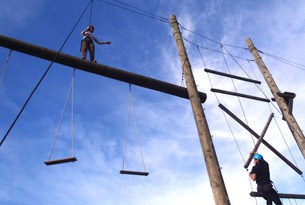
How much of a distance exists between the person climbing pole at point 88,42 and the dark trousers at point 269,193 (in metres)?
5.10

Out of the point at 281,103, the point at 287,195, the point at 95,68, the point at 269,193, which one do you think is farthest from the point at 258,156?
the point at 95,68

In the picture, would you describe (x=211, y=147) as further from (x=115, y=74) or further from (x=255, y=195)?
(x=115, y=74)

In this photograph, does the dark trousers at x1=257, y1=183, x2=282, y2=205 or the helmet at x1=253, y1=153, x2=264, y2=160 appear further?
the helmet at x1=253, y1=153, x2=264, y2=160

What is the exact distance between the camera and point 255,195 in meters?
6.32

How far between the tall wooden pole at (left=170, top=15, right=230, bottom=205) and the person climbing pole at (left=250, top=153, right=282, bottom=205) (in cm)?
169

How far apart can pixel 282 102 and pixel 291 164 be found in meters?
1.86

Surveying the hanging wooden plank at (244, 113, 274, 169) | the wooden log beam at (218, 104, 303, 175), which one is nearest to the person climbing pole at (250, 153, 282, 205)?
the hanging wooden plank at (244, 113, 274, 169)

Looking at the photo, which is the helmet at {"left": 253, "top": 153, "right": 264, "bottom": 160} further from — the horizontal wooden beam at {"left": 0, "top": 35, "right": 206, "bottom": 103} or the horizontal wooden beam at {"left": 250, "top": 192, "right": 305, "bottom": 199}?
the horizontal wooden beam at {"left": 0, "top": 35, "right": 206, "bottom": 103}

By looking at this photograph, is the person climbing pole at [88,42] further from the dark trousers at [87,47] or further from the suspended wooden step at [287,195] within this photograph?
the suspended wooden step at [287,195]

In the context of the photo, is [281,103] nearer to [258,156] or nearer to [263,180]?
[258,156]

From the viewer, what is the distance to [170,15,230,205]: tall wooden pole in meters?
4.86

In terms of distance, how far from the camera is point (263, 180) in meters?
6.41

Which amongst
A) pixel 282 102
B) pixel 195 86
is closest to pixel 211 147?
pixel 195 86

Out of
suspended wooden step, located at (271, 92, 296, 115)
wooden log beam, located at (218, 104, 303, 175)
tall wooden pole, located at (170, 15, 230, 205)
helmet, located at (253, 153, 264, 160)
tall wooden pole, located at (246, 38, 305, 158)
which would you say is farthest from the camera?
suspended wooden step, located at (271, 92, 296, 115)
